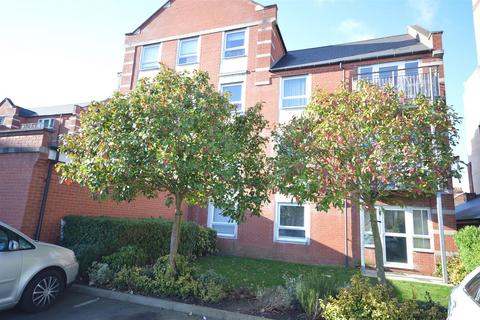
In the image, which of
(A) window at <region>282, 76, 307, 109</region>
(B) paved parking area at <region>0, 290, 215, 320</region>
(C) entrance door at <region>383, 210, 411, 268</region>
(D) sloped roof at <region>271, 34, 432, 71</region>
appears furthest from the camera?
(A) window at <region>282, 76, 307, 109</region>

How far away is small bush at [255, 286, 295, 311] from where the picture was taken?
5.38 metres

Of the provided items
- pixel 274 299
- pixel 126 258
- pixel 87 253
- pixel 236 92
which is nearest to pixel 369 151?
pixel 274 299

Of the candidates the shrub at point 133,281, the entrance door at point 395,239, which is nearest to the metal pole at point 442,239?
the entrance door at point 395,239

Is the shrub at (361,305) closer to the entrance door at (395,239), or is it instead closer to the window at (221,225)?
the entrance door at (395,239)

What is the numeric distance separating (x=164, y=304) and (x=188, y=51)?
1359 centimetres

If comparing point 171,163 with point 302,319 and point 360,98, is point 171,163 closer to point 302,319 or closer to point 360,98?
point 302,319

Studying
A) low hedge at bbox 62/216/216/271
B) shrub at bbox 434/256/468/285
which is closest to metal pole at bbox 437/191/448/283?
shrub at bbox 434/256/468/285

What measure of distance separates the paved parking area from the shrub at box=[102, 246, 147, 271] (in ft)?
3.43

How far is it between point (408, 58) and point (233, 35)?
8.22 metres

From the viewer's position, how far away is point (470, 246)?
25.7ft

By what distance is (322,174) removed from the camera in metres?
5.62

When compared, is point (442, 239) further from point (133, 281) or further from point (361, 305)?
point (133, 281)

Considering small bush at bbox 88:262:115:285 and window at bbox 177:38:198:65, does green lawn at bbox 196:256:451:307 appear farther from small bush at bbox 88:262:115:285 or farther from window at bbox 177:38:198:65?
window at bbox 177:38:198:65

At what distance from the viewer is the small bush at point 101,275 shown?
22.1 feet
